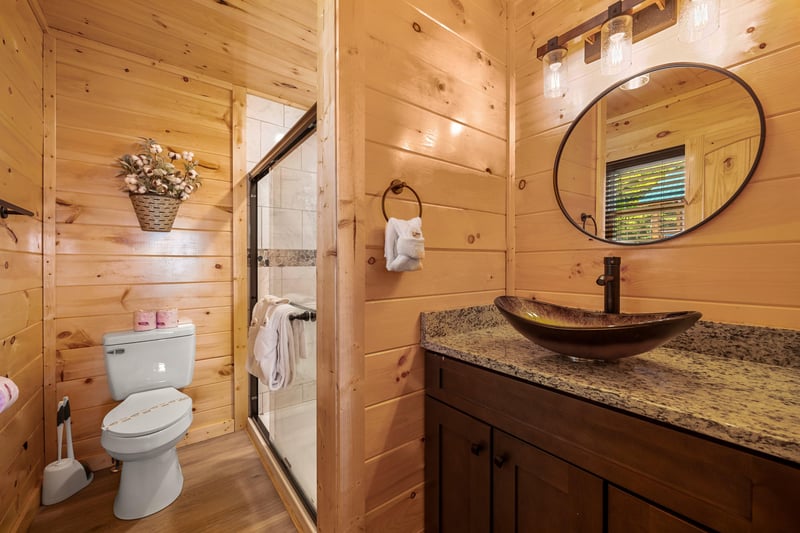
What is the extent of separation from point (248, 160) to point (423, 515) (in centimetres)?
242

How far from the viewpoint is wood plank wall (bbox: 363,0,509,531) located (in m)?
1.03

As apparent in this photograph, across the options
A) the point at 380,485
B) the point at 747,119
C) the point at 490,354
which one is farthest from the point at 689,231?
the point at 380,485

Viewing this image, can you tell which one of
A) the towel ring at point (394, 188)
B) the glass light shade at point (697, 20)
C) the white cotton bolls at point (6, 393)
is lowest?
the white cotton bolls at point (6, 393)

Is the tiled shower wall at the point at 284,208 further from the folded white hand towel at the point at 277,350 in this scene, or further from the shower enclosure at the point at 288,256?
the folded white hand towel at the point at 277,350

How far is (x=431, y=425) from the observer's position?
113cm

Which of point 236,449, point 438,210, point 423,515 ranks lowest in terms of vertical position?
point 236,449

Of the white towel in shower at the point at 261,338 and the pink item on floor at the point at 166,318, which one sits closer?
the white towel in shower at the point at 261,338

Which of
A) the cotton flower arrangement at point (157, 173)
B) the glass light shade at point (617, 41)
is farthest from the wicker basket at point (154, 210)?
the glass light shade at point (617, 41)

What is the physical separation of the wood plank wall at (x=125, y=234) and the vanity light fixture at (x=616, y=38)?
229 centimetres

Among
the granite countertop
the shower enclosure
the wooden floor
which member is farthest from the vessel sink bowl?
the wooden floor

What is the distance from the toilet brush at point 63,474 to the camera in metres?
1.63

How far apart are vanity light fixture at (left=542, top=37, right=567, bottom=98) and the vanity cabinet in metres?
1.11

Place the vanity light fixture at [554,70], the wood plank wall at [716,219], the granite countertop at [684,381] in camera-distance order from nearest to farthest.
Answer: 1. the granite countertop at [684,381]
2. the wood plank wall at [716,219]
3. the vanity light fixture at [554,70]

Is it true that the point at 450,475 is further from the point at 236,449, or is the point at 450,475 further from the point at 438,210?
the point at 236,449
